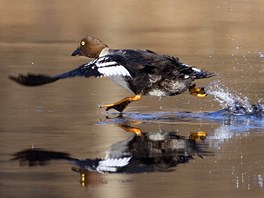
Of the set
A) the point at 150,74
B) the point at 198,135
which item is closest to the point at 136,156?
the point at 198,135

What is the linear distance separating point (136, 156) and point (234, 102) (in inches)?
114

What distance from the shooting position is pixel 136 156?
8305 millimetres

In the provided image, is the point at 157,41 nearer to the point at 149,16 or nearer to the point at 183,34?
the point at 183,34

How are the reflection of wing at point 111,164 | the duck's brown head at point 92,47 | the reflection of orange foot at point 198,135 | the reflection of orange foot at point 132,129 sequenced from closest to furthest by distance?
the reflection of wing at point 111,164, the reflection of orange foot at point 198,135, the reflection of orange foot at point 132,129, the duck's brown head at point 92,47

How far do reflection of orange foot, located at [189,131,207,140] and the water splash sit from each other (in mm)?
1307

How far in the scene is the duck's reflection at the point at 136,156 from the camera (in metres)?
7.81

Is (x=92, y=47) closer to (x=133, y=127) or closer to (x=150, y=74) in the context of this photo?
(x=150, y=74)

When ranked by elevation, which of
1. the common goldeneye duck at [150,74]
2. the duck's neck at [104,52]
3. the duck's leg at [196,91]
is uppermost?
the duck's neck at [104,52]

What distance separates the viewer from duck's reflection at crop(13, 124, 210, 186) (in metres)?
7.81

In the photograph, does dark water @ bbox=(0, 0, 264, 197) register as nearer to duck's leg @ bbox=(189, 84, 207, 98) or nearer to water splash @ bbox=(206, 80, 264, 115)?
water splash @ bbox=(206, 80, 264, 115)

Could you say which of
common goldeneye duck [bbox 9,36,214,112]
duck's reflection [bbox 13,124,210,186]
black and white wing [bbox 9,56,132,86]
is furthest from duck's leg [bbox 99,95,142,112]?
duck's reflection [bbox 13,124,210,186]

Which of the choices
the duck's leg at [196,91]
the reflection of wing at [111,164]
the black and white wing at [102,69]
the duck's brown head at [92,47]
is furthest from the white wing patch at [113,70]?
the reflection of wing at [111,164]

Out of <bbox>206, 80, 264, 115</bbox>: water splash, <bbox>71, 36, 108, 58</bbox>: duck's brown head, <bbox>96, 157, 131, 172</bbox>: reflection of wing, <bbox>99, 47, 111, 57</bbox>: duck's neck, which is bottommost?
<bbox>96, 157, 131, 172</bbox>: reflection of wing

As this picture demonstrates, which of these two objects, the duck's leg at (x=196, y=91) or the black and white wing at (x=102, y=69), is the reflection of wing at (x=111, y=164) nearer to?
the black and white wing at (x=102, y=69)
